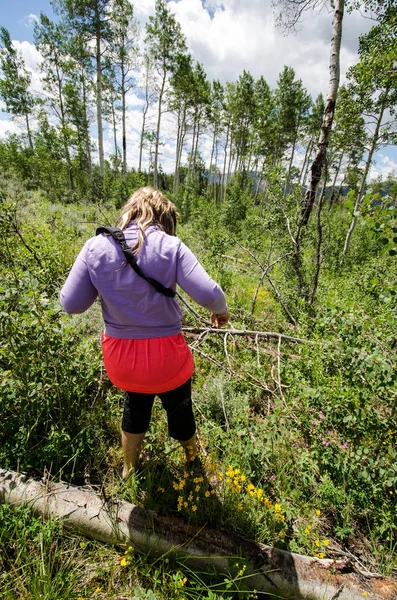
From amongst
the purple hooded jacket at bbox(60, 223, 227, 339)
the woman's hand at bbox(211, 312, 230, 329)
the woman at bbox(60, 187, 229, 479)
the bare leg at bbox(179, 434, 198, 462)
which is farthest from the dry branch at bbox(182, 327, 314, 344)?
the purple hooded jacket at bbox(60, 223, 227, 339)

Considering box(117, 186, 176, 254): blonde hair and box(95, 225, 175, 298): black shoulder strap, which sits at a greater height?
box(117, 186, 176, 254): blonde hair

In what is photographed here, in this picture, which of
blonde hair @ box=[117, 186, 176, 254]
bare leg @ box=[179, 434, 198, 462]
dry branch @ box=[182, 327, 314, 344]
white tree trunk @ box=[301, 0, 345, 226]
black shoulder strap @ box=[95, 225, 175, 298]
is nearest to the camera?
black shoulder strap @ box=[95, 225, 175, 298]

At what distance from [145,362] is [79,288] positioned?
49 centimetres

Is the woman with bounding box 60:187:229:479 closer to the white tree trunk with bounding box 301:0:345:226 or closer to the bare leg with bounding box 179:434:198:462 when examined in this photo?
the bare leg with bounding box 179:434:198:462

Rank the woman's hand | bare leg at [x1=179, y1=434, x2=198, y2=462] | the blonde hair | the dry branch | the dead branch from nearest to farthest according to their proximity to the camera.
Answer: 1. the blonde hair
2. the woman's hand
3. bare leg at [x1=179, y1=434, x2=198, y2=462]
4. the dead branch
5. the dry branch

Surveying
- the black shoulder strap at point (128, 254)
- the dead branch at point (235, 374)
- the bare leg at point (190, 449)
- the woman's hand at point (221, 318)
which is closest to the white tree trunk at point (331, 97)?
the dead branch at point (235, 374)

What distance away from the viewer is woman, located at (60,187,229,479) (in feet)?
4.11

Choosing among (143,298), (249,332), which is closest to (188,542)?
(143,298)

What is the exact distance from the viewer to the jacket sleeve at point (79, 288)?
4.22ft

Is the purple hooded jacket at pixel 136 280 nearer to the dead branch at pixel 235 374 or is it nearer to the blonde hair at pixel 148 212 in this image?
the blonde hair at pixel 148 212

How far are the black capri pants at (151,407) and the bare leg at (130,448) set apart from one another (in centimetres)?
4

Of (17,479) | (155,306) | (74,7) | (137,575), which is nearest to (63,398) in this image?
(17,479)

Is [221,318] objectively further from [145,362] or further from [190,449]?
[190,449]

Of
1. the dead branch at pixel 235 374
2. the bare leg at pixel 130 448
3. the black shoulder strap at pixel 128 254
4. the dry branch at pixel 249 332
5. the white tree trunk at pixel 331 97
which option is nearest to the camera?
the black shoulder strap at pixel 128 254
